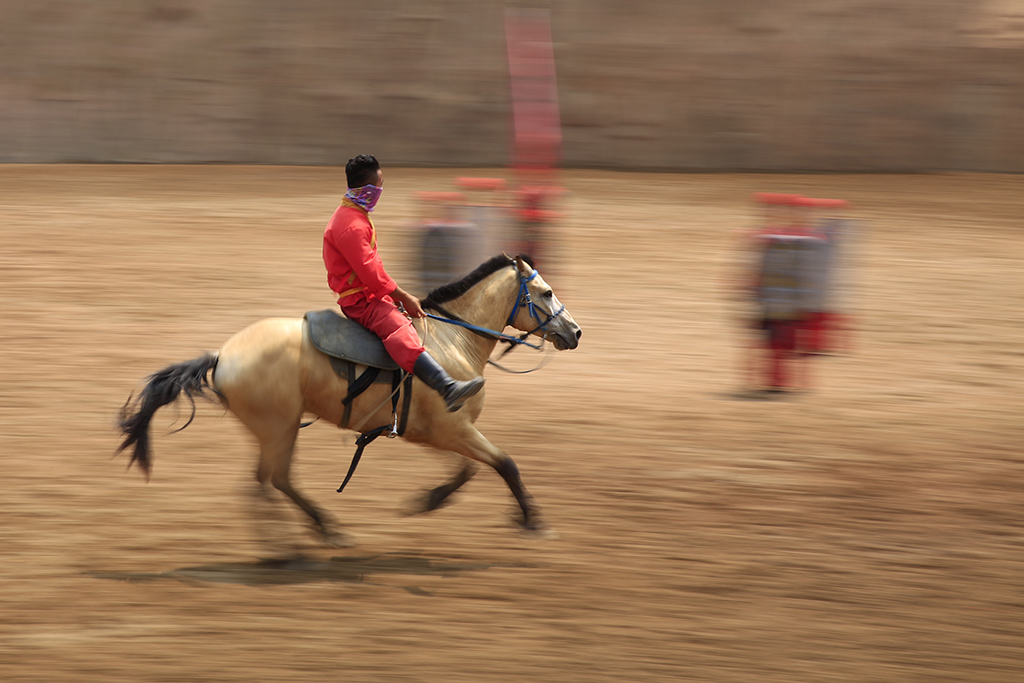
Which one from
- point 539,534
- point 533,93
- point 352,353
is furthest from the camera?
point 533,93

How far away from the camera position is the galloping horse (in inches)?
227

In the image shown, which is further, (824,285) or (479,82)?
(479,82)

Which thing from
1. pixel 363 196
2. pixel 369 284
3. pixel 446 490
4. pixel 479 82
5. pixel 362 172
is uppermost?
pixel 479 82

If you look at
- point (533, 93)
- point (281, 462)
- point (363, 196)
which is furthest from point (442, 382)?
point (533, 93)

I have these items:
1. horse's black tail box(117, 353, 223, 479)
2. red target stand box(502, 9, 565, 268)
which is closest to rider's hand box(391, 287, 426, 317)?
horse's black tail box(117, 353, 223, 479)

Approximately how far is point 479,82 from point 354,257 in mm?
16342

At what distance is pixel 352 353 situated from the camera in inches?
231

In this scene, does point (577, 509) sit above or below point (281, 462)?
below

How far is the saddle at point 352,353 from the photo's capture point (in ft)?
19.2

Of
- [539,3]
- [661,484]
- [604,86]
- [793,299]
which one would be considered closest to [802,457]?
[661,484]

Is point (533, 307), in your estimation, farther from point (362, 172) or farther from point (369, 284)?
point (362, 172)

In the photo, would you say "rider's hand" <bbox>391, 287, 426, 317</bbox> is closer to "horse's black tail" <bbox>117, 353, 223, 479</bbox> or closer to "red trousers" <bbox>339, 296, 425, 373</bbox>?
"red trousers" <bbox>339, 296, 425, 373</bbox>

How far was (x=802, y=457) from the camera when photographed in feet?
25.6

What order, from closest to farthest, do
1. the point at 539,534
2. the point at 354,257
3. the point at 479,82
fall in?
the point at 354,257, the point at 539,534, the point at 479,82
